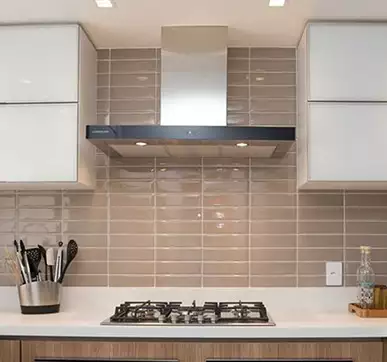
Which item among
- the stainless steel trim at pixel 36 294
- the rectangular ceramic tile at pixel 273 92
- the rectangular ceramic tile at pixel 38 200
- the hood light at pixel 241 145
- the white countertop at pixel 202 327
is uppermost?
the rectangular ceramic tile at pixel 273 92

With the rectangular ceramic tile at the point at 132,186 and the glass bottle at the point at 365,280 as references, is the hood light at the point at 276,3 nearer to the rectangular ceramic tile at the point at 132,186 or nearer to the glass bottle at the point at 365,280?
the rectangular ceramic tile at the point at 132,186

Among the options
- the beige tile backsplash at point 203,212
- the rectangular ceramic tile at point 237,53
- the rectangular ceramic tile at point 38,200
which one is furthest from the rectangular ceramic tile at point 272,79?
the rectangular ceramic tile at point 38,200

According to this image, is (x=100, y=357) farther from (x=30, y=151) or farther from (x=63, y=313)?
(x=30, y=151)

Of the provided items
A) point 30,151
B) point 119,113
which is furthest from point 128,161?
point 30,151

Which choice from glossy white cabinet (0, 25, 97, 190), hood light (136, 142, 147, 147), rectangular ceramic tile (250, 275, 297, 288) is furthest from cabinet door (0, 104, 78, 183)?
rectangular ceramic tile (250, 275, 297, 288)

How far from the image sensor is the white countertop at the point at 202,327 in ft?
8.75

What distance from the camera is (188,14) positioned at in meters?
Result: 2.91

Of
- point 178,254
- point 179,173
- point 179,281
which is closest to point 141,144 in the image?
point 179,173

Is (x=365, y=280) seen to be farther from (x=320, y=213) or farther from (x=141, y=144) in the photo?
(x=141, y=144)

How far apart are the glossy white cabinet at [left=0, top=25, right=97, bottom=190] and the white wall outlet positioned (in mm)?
1306

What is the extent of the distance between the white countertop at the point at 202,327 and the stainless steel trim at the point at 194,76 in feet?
2.88

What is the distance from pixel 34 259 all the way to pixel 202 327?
974mm

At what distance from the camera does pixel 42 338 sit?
2.72m

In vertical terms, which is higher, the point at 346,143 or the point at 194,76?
the point at 194,76
